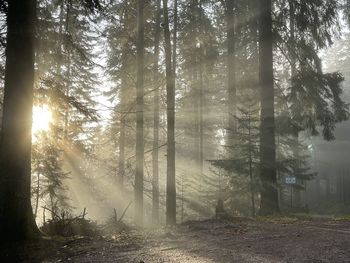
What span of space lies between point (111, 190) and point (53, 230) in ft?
61.9

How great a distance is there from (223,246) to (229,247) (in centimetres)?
16

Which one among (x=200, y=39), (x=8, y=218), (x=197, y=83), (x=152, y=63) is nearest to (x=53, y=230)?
(x=8, y=218)

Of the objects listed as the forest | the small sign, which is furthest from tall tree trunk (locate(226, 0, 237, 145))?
the small sign

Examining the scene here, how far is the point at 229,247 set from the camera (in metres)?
6.78

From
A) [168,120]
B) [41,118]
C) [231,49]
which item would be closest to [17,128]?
[41,118]

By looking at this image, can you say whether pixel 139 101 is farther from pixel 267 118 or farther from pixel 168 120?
pixel 267 118

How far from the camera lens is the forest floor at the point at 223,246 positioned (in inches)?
234

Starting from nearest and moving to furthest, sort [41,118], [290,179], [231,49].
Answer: [41,118], [231,49], [290,179]

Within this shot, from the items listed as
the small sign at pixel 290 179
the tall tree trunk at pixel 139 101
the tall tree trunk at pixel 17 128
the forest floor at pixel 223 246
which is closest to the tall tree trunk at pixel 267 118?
the forest floor at pixel 223 246

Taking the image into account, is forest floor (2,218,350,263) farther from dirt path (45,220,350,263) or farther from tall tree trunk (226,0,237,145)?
tall tree trunk (226,0,237,145)

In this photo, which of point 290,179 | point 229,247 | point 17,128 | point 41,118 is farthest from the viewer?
point 290,179

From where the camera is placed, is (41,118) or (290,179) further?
(290,179)

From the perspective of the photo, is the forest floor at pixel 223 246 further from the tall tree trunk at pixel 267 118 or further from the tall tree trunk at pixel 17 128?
the tall tree trunk at pixel 267 118

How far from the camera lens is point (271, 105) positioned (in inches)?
539
